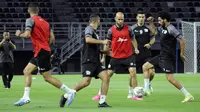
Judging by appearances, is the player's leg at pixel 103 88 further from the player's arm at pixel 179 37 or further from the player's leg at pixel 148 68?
the player's leg at pixel 148 68

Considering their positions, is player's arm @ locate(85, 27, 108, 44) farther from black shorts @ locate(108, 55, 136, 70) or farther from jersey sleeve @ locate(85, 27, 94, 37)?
black shorts @ locate(108, 55, 136, 70)

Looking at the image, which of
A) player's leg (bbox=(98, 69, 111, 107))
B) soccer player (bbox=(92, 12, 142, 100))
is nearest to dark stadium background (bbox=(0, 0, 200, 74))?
soccer player (bbox=(92, 12, 142, 100))

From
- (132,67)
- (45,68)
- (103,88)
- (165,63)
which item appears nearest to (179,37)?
(165,63)

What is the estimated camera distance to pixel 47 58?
1272cm

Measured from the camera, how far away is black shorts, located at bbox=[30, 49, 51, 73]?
12.6 m

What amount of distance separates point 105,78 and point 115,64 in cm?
270

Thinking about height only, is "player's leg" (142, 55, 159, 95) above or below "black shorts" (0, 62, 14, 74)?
above

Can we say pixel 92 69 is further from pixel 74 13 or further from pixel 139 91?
pixel 74 13

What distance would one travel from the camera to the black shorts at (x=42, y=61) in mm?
12578

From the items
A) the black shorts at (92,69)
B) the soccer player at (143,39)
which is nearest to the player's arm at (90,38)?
the black shorts at (92,69)

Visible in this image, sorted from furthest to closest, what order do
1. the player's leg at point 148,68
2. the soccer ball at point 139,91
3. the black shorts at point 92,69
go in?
1. the player's leg at point 148,68
2. the soccer ball at point 139,91
3. the black shorts at point 92,69

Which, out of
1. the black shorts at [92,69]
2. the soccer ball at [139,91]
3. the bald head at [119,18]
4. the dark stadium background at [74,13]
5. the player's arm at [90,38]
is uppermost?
the bald head at [119,18]

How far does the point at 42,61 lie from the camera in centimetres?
1261

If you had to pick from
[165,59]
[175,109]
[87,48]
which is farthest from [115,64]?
[175,109]
